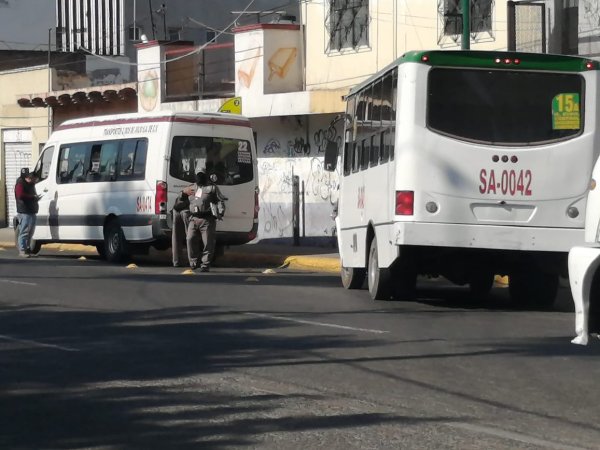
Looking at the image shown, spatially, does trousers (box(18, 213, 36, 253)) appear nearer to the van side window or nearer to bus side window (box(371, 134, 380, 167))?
the van side window

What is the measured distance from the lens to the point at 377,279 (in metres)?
15.4

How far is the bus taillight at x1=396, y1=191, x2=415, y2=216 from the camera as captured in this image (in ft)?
46.2

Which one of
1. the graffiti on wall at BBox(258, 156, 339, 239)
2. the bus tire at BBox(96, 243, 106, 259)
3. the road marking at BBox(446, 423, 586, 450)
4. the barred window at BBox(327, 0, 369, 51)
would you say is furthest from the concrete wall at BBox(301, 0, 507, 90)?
the road marking at BBox(446, 423, 586, 450)

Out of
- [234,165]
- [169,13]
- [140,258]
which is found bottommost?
[140,258]

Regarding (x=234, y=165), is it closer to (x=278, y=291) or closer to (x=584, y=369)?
(x=278, y=291)

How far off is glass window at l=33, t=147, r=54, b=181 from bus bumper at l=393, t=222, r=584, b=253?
13172mm

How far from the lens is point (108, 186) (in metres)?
23.5

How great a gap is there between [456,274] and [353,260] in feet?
7.42

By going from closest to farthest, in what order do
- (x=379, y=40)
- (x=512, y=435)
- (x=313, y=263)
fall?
(x=512, y=435) → (x=313, y=263) → (x=379, y=40)

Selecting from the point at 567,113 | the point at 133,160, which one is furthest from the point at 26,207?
the point at 567,113

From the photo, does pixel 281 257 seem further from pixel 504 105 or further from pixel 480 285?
pixel 504 105

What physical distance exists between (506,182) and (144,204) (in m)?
9.87

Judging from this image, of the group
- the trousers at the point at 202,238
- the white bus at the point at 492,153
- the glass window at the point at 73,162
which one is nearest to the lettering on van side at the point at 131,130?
the glass window at the point at 73,162

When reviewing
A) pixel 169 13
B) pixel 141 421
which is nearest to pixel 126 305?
pixel 141 421
